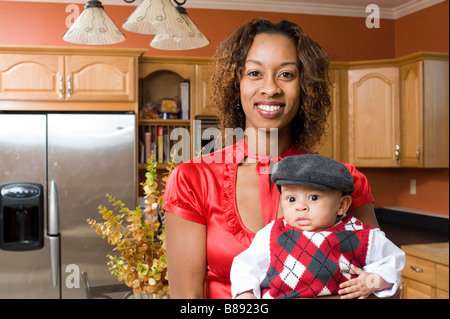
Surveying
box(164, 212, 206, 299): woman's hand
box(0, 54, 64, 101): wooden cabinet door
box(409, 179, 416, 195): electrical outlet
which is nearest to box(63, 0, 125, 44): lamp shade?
box(0, 54, 64, 101): wooden cabinet door

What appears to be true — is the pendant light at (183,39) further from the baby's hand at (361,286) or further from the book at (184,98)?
the book at (184,98)

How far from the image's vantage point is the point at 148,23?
1.93 ft

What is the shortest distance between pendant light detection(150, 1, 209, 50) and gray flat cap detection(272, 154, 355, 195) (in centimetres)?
26

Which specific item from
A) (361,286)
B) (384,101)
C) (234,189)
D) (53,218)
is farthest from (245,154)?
(53,218)

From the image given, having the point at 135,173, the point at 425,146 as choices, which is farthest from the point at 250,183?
the point at 425,146

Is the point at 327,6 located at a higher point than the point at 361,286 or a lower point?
higher

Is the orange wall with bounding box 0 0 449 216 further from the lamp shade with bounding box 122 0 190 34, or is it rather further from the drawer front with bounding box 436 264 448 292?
the drawer front with bounding box 436 264 448 292

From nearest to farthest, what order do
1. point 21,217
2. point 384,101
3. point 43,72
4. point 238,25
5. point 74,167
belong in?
point 238,25 → point 21,217 → point 384,101 → point 43,72 → point 74,167

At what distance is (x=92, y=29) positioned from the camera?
513mm

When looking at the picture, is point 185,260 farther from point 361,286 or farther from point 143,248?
point 143,248

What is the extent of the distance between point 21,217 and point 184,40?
358 millimetres

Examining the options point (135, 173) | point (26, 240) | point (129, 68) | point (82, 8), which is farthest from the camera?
point (135, 173)
